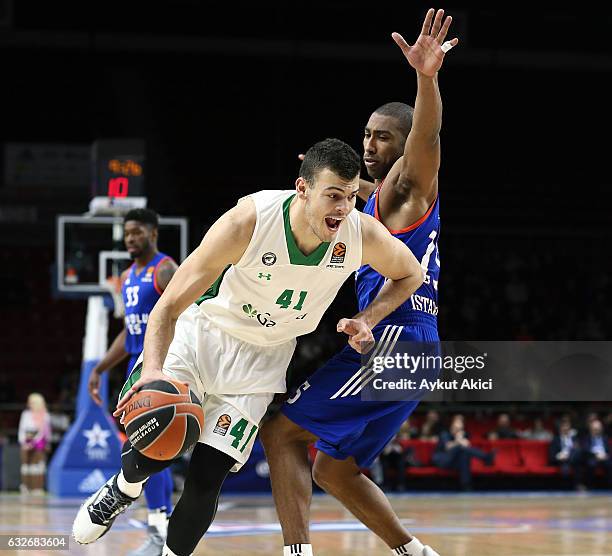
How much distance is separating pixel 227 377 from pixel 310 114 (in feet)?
46.7

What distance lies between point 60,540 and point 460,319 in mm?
14612

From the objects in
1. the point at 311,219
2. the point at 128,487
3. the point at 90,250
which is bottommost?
the point at 128,487

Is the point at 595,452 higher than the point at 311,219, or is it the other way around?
the point at 311,219

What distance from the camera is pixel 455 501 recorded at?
1296 centimetres

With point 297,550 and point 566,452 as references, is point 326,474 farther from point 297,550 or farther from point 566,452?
point 566,452

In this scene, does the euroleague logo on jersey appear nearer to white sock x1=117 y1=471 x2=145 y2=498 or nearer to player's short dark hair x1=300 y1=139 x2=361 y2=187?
player's short dark hair x1=300 y1=139 x2=361 y2=187

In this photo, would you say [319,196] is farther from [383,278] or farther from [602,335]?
A: [602,335]

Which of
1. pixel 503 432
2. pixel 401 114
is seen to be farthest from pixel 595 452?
pixel 401 114

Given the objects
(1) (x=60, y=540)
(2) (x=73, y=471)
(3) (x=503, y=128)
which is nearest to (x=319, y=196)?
(1) (x=60, y=540)

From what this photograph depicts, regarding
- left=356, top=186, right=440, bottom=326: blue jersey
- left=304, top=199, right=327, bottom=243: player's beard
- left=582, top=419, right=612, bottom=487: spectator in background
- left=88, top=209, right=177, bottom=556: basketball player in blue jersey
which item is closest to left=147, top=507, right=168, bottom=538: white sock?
left=88, top=209, right=177, bottom=556: basketball player in blue jersey

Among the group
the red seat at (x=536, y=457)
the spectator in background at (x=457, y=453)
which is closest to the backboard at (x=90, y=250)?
the spectator in background at (x=457, y=453)

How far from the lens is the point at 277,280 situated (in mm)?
4223

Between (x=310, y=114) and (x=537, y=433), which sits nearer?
(x=537, y=433)

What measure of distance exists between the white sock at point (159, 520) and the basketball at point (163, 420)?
9.00ft
